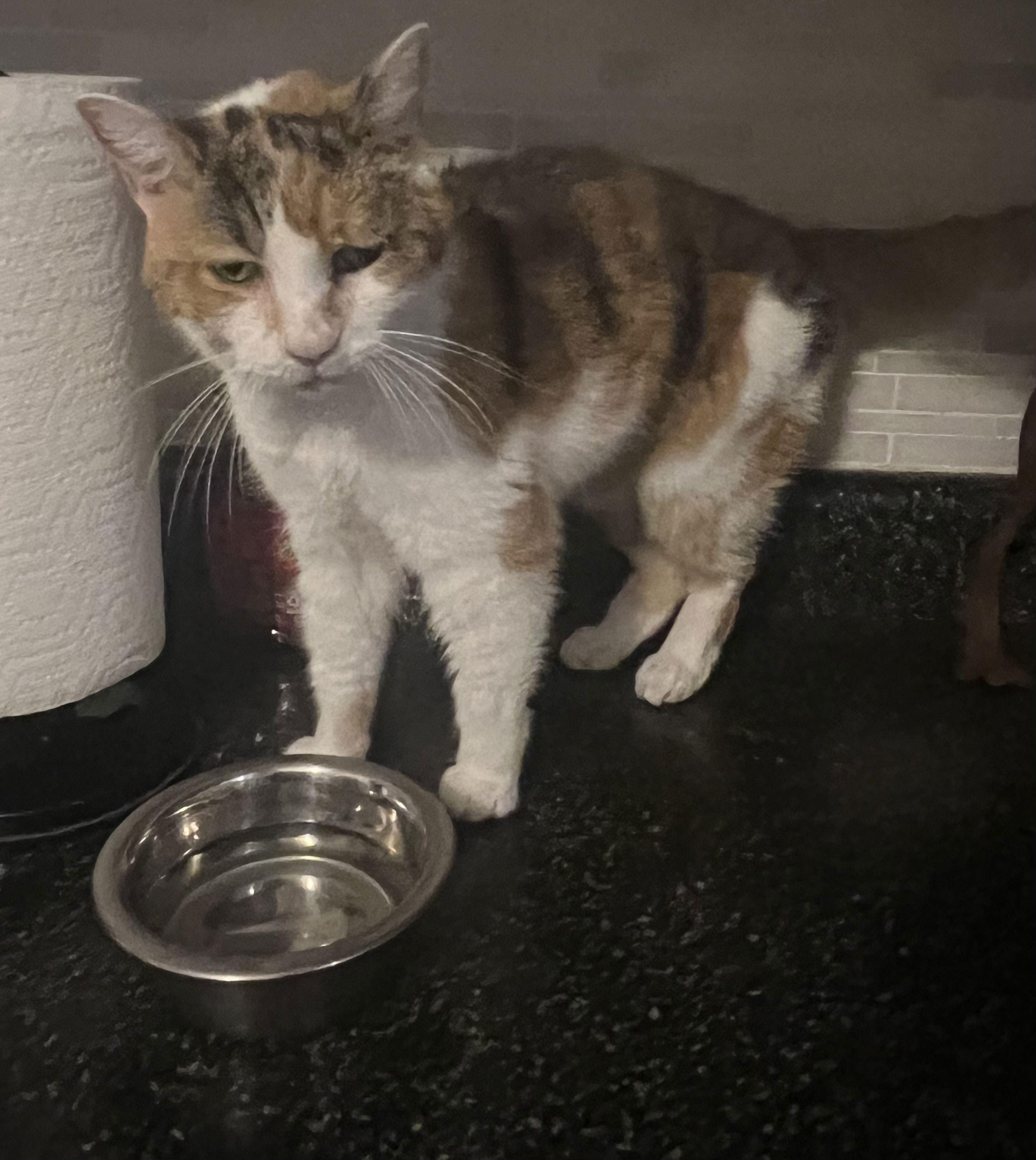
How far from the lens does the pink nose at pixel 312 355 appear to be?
25.6 inches

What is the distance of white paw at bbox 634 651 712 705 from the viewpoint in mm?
897

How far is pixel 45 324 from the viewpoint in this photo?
0.71 meters

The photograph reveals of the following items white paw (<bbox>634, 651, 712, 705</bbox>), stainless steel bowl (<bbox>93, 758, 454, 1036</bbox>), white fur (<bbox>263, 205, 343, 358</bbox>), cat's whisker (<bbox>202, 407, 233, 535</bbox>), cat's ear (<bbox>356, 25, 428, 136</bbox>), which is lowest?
stainless steel bowl (<bbox>93, 758, 454, 1036</bbox>)

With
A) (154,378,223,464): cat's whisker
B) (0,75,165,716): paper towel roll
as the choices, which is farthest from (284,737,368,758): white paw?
(154,378,223,464): cat's whisker

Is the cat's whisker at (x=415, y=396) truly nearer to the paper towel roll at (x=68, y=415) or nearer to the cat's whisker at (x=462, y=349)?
the cat's whisker at (x=462, y=349)

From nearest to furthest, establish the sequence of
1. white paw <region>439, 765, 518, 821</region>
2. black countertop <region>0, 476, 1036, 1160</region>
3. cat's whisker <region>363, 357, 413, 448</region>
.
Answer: black countertop <region>0, 476, 1036, 1160</region>, cat's whisker <region>363, 357, 413, 448</region>, white paw <region>439, 765, 518, 821</region>

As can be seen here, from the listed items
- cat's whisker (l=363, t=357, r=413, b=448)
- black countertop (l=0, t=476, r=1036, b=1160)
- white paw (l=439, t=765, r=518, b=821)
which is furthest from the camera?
white paw (l=439, t=765, r=518, b=821)

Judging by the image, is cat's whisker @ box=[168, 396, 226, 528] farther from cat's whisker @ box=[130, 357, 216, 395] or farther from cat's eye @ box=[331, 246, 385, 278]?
cat's eye @ box=[331, 246, 385, 278]

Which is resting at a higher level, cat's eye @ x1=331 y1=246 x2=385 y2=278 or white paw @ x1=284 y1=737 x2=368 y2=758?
cat's eye @ x1=331 y1=246 x2=385 y2=278

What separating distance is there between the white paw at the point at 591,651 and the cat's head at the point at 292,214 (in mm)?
303

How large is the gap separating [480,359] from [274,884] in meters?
0.40

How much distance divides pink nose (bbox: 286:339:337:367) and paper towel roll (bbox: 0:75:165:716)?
0.16 meters

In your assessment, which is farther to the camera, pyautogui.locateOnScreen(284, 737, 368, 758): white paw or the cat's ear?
pyautogui.locateOnScreen(284, 737, 368, 758): white paw

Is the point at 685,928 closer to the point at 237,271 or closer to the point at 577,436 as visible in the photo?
the point at 577,436
